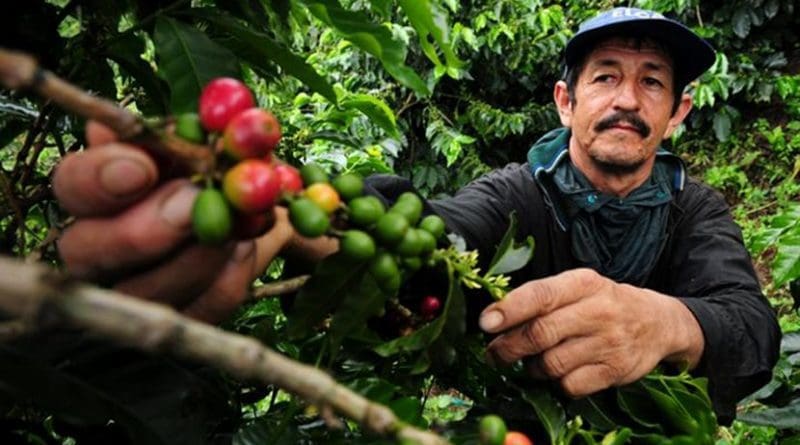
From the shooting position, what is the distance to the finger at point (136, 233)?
0.57m

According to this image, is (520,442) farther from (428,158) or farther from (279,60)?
(428,158)

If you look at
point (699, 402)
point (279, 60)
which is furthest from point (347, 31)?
point (699, 402)

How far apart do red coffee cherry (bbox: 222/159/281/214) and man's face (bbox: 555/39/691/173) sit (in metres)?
1.84

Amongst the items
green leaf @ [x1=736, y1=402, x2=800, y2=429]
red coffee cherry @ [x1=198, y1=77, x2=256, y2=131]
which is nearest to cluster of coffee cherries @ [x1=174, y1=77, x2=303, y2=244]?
red coffee cherry @ [x1=198, y1=77, x2=256, y2=131]

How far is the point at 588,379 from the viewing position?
1037mm

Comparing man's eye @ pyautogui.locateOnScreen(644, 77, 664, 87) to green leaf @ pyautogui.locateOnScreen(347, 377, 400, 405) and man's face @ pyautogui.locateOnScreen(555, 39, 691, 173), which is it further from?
green leaf @ pyautogui.locateOnScreen(347, 377, 400, 405)

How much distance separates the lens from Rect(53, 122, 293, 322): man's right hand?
1.82 feet

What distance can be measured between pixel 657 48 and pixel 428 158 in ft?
12.5

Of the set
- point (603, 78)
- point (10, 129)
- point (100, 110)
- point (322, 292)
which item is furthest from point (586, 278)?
point (603, 78)

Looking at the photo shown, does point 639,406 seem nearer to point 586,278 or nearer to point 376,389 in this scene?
point 586,278

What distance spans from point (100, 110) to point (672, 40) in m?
2.12

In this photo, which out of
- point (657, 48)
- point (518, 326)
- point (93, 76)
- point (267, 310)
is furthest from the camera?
point (657, 48)

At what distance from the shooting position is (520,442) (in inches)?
28.7

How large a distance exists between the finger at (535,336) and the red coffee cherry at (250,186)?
536mm
